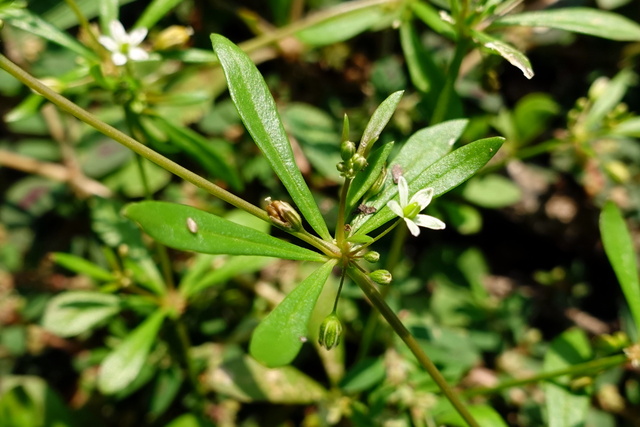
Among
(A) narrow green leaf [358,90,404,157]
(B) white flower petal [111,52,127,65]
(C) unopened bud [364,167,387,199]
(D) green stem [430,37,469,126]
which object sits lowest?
(C) unopened bud [364,167,387,199]

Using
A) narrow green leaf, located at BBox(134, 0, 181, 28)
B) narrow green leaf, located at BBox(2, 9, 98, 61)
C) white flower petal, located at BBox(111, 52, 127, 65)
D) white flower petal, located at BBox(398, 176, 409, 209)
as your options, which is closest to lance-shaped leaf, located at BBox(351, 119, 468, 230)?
white flower petal, located at BBox(398, 176, 409, 209)

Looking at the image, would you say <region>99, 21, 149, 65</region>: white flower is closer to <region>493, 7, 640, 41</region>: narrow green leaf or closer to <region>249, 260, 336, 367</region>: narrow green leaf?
<region>249, 260, 336, 367</region>: narrow green leaf

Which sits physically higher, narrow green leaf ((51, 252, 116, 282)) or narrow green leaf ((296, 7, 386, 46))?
narrow green leaf ((296, 7, 386, 46))

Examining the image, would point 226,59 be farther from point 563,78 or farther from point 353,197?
point 563,78

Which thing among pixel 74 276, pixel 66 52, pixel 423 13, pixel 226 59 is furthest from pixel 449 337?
pixel 66 52

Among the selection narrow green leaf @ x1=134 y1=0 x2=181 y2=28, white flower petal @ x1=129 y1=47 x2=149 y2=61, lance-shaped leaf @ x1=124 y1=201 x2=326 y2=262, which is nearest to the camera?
lance-shaped leaf @ x1=124 y1=201 x2=326 y2=262

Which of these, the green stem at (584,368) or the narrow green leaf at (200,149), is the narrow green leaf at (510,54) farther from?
the narrow green leaf at (200,149)

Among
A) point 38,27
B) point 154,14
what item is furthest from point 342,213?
point 38,27
